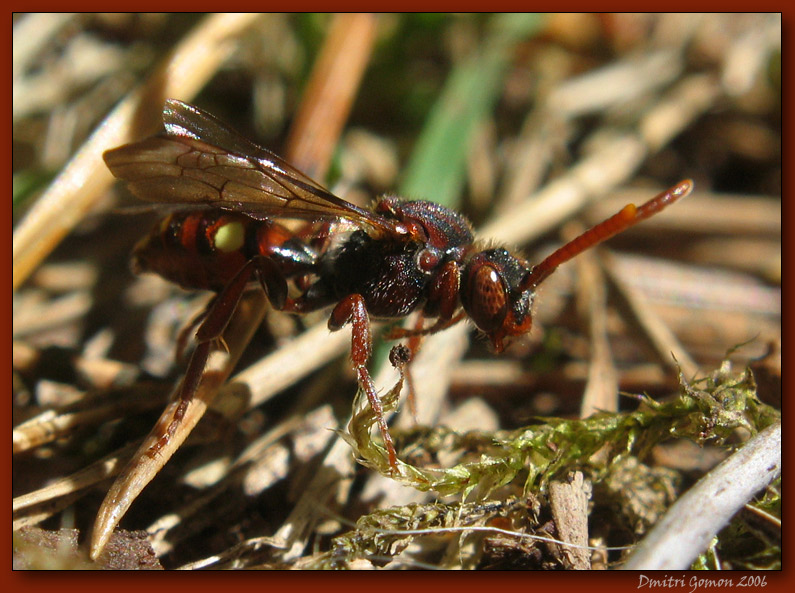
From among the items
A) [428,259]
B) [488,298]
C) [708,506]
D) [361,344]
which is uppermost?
[428,259]

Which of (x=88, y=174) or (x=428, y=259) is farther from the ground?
(x=88, y=174)

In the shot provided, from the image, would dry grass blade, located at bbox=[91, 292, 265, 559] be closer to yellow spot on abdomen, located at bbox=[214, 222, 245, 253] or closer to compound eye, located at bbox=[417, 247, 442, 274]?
yellow spot on abdomen, located at bbox=[214, 222, 245, 253]

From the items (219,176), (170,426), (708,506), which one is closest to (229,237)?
(219,176)

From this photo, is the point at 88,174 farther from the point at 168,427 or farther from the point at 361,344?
the point at 361,344

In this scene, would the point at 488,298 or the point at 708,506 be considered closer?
the point at 708,506

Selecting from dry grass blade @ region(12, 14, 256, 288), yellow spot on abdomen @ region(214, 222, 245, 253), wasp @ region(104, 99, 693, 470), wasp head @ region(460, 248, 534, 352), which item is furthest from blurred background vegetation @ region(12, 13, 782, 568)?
yellow spot on abdomen @ region(214, 222, 245, 253)

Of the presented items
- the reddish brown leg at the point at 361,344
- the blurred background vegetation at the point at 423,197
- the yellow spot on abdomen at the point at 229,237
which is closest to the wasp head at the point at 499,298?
the blurred background vegetation at the point at 423,197
